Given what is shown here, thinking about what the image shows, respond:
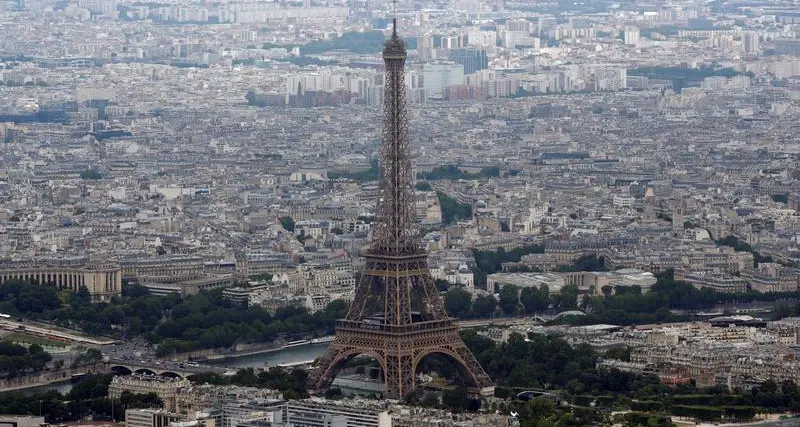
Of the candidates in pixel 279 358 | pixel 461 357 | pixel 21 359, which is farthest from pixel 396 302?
pixel 21 359

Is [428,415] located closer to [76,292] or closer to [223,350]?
[223,350]

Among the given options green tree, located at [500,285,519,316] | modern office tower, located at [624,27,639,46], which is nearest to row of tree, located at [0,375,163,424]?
green tree, located at [500,285,519,316]

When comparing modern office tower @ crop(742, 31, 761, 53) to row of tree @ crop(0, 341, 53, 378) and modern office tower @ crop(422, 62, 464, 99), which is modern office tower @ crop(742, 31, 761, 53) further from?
row of tree @ crop(0, 341, 53, 378)

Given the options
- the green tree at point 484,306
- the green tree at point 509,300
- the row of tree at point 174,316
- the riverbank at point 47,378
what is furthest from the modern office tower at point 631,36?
the riverbank at point 47,378

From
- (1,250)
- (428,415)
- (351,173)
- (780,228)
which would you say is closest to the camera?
(428,415)

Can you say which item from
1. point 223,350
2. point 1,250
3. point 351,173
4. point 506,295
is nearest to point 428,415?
point 223,350

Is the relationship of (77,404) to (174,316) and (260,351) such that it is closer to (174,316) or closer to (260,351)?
(260,351)

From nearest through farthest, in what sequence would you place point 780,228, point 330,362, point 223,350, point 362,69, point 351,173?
1. point 330,362
2. point 223,350
3. point 780,228
4. point 351,173
5. point 362,69
